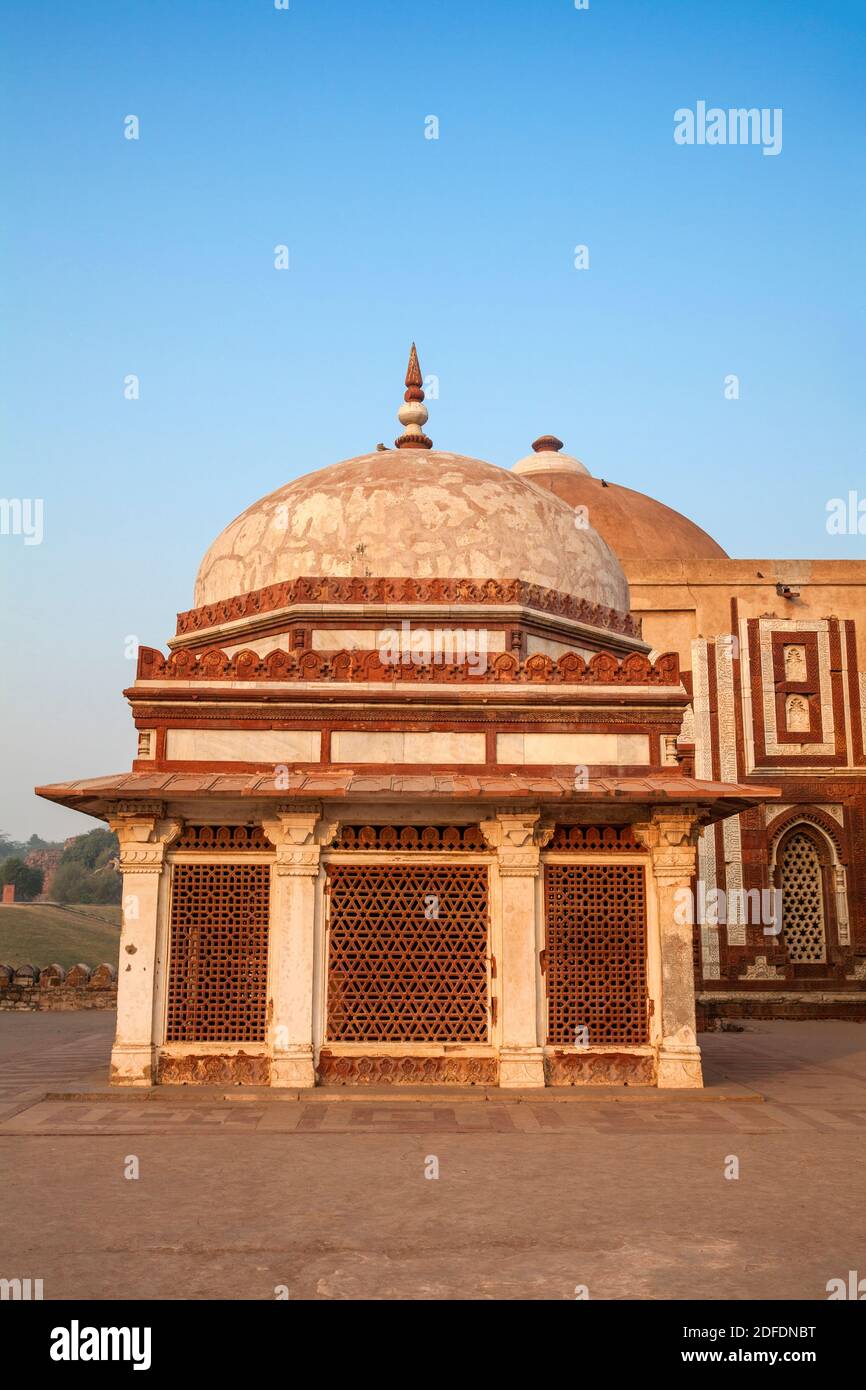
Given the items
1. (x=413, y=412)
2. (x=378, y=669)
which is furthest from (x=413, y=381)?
(x=378, y=669)

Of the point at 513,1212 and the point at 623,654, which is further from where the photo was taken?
the point at 623,654

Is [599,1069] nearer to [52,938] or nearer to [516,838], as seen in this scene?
[516,838]

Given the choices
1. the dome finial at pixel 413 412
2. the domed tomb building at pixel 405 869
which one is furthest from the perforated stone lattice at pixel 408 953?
the dome finial at pixel 413 412

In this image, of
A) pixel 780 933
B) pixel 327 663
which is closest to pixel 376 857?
pixel 327 663

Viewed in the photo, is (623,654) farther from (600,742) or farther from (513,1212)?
(513,1212)

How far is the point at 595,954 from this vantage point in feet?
38.1

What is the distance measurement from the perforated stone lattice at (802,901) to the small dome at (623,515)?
796 centimetres

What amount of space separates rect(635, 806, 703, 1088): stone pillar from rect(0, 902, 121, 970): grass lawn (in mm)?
32393

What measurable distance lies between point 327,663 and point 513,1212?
21.5 feet

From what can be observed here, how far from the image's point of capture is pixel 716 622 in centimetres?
2498

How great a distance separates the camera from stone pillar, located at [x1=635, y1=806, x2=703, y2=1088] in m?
11.3

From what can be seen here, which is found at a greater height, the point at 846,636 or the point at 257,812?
the point at 846,636

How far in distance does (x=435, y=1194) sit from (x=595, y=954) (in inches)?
187

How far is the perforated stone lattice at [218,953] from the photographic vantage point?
11367 mm
